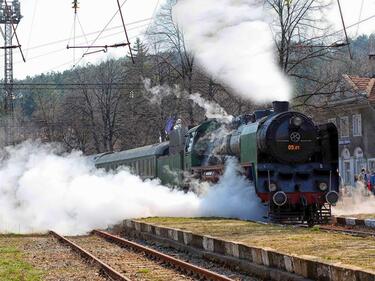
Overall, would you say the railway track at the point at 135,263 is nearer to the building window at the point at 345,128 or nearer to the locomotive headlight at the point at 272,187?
the locomotive headlight at the point at 272,187

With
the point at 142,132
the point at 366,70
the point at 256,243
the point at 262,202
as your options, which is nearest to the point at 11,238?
the point at 262,202

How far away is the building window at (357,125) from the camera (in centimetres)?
4953

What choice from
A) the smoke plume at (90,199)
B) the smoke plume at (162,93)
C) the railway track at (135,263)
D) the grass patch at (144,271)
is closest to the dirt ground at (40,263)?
the railway track at (135,263)

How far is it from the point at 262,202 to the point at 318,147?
209 cm

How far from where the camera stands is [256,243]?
38.1 ft

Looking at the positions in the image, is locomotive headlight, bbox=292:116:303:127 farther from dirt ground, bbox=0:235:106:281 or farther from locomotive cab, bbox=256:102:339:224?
dirt ground, bbox=0:235:106:281

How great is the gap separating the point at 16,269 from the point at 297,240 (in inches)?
198

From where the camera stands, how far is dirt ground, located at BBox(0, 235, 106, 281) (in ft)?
36.9

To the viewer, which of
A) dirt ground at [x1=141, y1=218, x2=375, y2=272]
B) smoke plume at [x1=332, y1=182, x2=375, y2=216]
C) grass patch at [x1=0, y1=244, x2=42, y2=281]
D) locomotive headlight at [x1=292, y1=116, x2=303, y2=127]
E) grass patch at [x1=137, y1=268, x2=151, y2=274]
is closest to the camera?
dirt ground at [x1=141, y1=218, x2=375, y2=272]

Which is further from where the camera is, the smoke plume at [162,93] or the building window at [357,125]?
the building window at [357,125]

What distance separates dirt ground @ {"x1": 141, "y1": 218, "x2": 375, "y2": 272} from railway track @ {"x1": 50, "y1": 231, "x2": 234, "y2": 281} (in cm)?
115

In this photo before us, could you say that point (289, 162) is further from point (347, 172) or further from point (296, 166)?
point (347, 172)

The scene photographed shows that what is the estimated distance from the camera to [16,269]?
12.1 m

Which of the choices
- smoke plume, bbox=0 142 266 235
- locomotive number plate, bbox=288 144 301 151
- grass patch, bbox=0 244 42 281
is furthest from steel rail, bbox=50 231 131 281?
locomotive number plate, bbox=288 144 301 151
